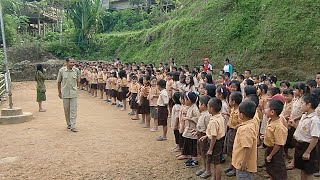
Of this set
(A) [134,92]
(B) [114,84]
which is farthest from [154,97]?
(B) [114,84]

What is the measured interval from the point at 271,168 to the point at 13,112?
23.5 feet

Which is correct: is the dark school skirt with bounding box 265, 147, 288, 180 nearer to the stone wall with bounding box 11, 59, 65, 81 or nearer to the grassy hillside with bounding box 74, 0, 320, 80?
the grassy hillside with bounding box 74, 0, 320, 80

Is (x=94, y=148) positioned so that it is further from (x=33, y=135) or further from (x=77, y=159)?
(x=33, y=135)

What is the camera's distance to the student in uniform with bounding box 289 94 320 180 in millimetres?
4234

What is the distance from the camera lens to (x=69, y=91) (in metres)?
7.79

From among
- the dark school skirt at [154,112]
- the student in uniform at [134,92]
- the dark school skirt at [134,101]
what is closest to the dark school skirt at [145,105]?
the dark school skirt at [154,112]

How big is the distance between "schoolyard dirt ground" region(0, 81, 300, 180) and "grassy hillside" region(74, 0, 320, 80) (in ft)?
22.3

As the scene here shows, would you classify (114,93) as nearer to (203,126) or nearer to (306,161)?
(203,126)

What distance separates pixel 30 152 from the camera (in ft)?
20.4

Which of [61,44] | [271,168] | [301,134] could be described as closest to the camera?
[271,168]

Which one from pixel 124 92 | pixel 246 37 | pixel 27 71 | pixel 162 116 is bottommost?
pixel 162 116

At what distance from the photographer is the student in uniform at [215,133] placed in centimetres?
442

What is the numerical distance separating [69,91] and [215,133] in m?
4.47

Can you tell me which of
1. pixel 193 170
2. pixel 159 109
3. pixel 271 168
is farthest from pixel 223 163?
pixel 159 109
